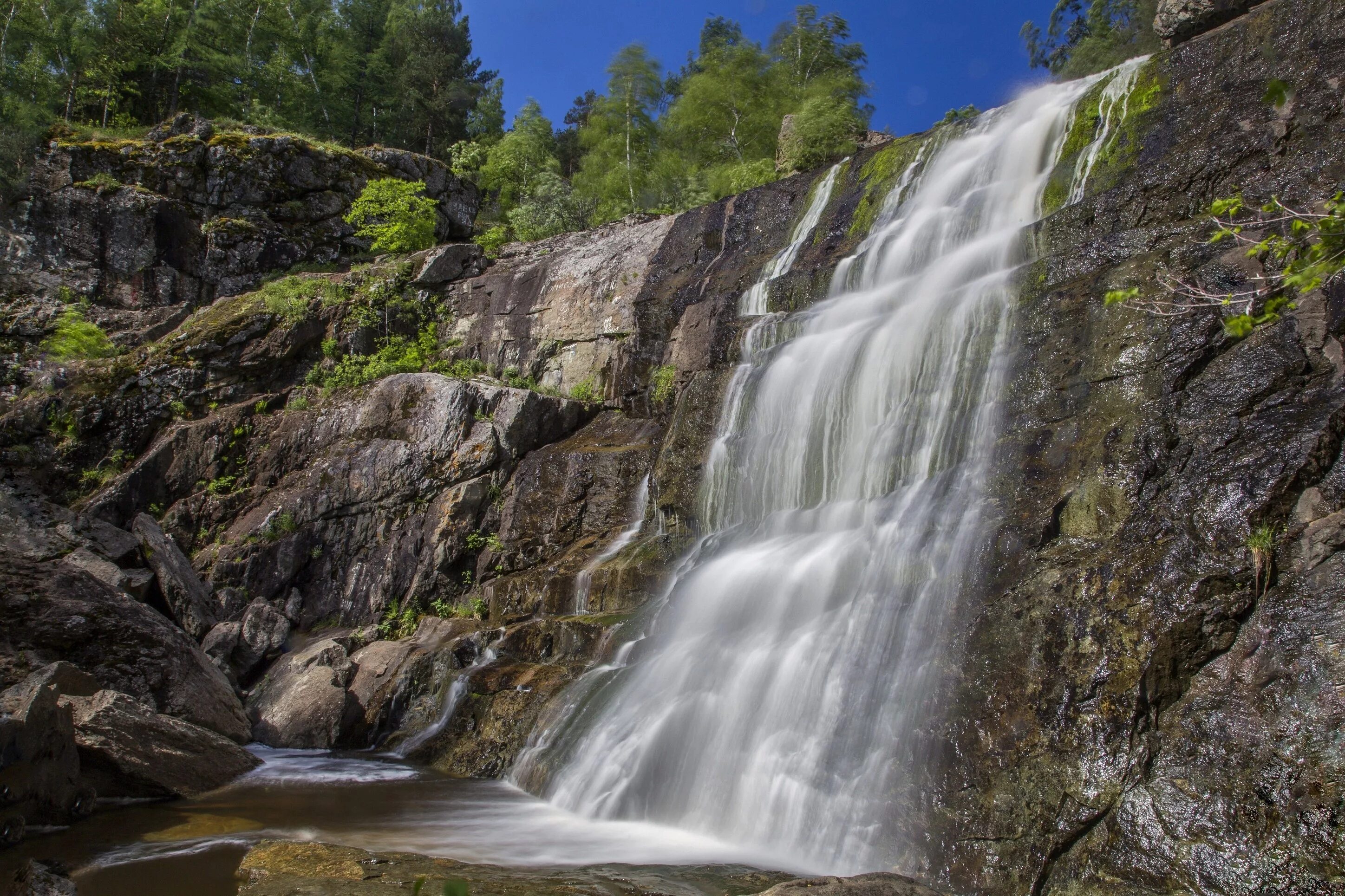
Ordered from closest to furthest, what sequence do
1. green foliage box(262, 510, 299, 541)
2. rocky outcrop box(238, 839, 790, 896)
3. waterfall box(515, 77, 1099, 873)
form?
→ 1. rocky outcrop box(238, 839, 790, 896)
2. waterfall box(515, 77, 1099, 873)
3. green foliage box(262, 510, 299, 541)

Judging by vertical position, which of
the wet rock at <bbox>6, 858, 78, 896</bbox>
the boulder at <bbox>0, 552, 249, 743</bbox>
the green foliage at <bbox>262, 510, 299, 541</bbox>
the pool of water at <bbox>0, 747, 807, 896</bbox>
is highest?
the green foliage at <bbox>262, 510, 299, 541</bbox>

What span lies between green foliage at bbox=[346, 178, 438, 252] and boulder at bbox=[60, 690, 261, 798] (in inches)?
689

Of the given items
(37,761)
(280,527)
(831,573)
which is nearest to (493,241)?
(280,527)

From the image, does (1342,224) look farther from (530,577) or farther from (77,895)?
(530,577)

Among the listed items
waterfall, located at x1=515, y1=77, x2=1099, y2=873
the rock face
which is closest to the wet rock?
the rock face

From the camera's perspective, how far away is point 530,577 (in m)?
12.2

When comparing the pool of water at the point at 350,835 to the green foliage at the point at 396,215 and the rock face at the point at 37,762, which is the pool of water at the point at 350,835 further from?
the green foliage at the point at 396,215

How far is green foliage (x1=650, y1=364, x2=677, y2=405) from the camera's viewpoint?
51.0 feet

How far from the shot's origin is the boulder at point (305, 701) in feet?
34.1

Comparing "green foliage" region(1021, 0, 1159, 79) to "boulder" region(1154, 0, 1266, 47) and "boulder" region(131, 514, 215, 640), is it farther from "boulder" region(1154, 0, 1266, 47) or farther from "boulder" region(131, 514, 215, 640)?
"boulder" region(131, 514, 215, 640)

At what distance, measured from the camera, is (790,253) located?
53.9 feet

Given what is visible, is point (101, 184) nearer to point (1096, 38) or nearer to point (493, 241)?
point (493, 241)

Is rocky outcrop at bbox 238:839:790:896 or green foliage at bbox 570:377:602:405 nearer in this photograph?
rocky outcrop at bbox 238:839:790:896

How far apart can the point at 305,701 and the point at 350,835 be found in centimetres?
463
